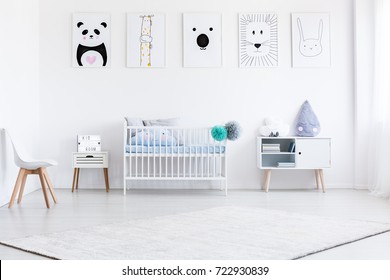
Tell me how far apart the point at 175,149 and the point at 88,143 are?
99 centimetres

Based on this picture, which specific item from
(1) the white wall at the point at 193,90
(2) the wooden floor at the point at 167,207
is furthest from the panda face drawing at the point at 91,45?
(2) the wooden floor at the point at 167,207

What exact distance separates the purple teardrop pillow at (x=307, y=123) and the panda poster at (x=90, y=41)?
2.24m

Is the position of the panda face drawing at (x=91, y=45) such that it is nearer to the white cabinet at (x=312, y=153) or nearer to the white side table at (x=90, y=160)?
the white side table at (x=90, y=160)

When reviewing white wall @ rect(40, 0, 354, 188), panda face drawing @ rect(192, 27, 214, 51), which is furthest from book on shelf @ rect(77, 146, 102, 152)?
panda face drawing @ rect(192, 27, 214, 51)

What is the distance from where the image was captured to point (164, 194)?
199 inches

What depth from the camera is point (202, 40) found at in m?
5.53

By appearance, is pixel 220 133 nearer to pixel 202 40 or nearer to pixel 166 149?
pixel 166 149

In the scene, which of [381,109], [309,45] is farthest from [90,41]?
[381,109]

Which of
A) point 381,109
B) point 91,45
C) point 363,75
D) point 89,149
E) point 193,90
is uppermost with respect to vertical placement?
point 91,45

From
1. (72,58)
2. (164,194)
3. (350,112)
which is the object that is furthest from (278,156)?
(72,58)

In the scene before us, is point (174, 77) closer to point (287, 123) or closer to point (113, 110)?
point (113, 110)

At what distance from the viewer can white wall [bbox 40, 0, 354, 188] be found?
5531 millimetres

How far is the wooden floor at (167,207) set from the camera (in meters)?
2.71
